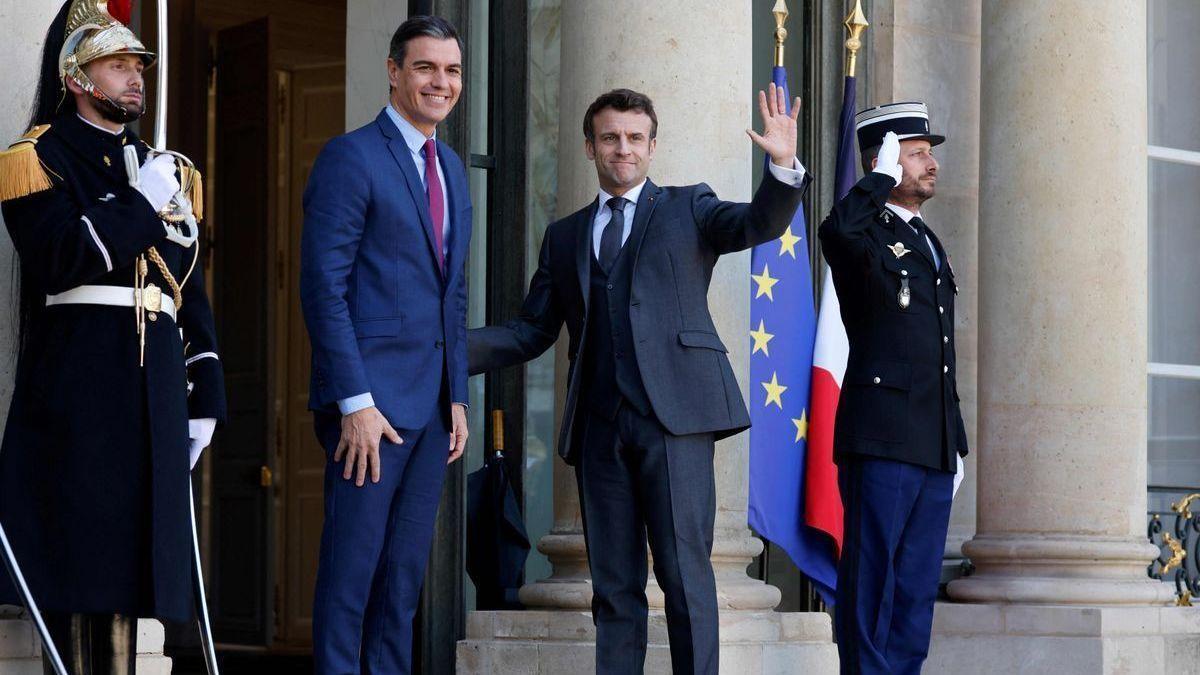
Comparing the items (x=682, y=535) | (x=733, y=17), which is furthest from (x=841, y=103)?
(x=682, y=535)

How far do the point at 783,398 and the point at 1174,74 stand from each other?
4276 millimetres

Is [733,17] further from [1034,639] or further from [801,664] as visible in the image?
[1034,639]

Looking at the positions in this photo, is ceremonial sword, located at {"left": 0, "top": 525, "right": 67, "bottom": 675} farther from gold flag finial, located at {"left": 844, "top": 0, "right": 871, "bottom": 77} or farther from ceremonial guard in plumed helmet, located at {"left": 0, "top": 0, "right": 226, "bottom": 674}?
gold flag finial, located at {"left": 844, "top": 0, "right": 871, "bottom": 77}

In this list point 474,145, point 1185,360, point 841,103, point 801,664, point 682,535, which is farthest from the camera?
point 1185,360

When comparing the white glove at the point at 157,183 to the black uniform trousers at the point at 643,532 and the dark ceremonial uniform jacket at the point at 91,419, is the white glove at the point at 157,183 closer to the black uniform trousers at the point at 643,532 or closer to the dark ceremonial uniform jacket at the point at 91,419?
the dark ceremonial uniform jacket at the point at 91,419

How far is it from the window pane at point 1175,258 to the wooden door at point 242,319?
485 centimetres

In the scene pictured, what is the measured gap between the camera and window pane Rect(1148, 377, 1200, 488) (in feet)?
34.7

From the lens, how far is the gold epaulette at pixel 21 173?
4.98 metres

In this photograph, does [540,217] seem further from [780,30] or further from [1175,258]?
[1175,258]

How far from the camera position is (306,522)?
11.3m

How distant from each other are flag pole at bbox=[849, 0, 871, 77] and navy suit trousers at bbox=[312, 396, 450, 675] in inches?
146

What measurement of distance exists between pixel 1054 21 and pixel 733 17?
1.92 metres

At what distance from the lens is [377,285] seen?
17.5 feet

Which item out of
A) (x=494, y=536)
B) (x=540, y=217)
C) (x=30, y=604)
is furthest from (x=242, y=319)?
(x=30, y=604)
